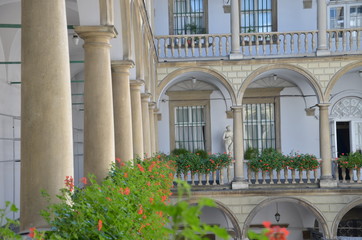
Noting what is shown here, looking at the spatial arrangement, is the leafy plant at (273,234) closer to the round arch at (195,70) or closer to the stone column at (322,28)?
the round arch at (195,70)

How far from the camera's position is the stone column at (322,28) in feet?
59.1

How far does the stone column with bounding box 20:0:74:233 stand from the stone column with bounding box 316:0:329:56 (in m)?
15.3

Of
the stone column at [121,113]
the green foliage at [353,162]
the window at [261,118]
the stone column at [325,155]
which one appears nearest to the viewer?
the stone column at [121,113]

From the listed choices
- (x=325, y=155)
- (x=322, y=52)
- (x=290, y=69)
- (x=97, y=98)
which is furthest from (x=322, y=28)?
(x=97, y=98)

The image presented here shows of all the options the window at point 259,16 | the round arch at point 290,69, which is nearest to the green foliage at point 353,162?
the round arch at point 290,69

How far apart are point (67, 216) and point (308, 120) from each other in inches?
730

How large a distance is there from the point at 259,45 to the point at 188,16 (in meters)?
3.11

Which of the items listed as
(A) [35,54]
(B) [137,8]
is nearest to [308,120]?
(B) [137,8]

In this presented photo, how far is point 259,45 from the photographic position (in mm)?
19938

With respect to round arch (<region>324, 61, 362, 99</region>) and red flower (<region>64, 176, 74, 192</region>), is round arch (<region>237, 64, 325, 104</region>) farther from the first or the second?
red flower (<region>64, 176, 74, 192</region>)

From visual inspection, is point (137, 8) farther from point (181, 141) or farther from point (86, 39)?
point (181, 141)

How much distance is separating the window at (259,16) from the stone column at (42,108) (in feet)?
56.9

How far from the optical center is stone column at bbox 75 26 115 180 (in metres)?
6.85

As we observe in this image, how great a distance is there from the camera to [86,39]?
274 inches
